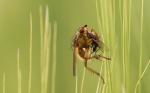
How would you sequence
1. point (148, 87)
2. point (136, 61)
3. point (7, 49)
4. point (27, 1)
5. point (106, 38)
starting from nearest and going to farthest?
point (106, 38) < point (148, 87) < point (136, 61) < point (7, 49) < point (27, 1)

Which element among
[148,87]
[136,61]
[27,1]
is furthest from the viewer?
[27,1]

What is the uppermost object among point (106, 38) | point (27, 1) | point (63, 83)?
point (27, 1)

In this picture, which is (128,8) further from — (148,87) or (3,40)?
(3,40)

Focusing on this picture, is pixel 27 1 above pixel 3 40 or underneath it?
above

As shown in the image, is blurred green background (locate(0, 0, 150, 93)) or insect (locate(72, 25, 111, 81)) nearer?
insect (locate(72, 25, 111, 81))

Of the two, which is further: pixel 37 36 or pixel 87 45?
pixel 37 36

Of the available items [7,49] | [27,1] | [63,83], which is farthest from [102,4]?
[27,1]

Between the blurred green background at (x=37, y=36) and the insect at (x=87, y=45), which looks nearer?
the insect at (x=87, y=45)

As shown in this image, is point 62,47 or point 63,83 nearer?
point 63,83
